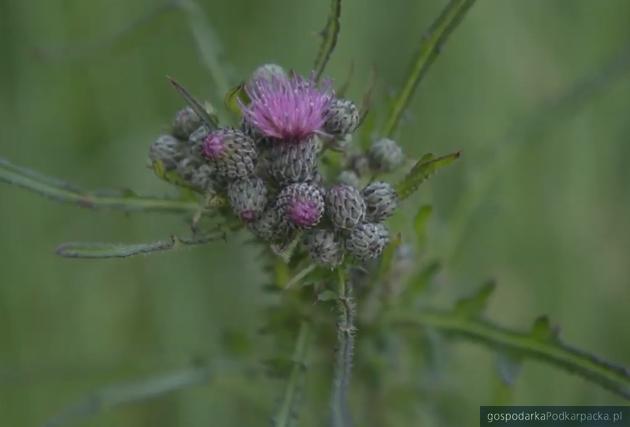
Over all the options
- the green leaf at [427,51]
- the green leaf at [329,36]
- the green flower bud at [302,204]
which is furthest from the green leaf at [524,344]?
the green leaf at [329,36]

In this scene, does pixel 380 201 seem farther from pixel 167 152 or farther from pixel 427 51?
pixel 167 152

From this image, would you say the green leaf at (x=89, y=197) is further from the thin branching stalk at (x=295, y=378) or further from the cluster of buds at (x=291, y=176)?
the thin branching stalk at (x=295, y=378)

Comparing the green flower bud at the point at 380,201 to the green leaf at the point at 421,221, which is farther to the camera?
the green leaf at the point at 421,221

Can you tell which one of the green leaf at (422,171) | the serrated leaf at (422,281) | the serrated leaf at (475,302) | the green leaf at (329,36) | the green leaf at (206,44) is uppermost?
the green leaf at (206,44)

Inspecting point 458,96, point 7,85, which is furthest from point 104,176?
point 458,96

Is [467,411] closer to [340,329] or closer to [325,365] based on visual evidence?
[325,365]

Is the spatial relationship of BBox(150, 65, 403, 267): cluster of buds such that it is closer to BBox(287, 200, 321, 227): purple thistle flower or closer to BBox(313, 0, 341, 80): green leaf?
BBox(287, 200, 321, 227): purple thistle flower

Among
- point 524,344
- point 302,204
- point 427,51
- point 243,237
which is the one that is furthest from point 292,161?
point 243,237
